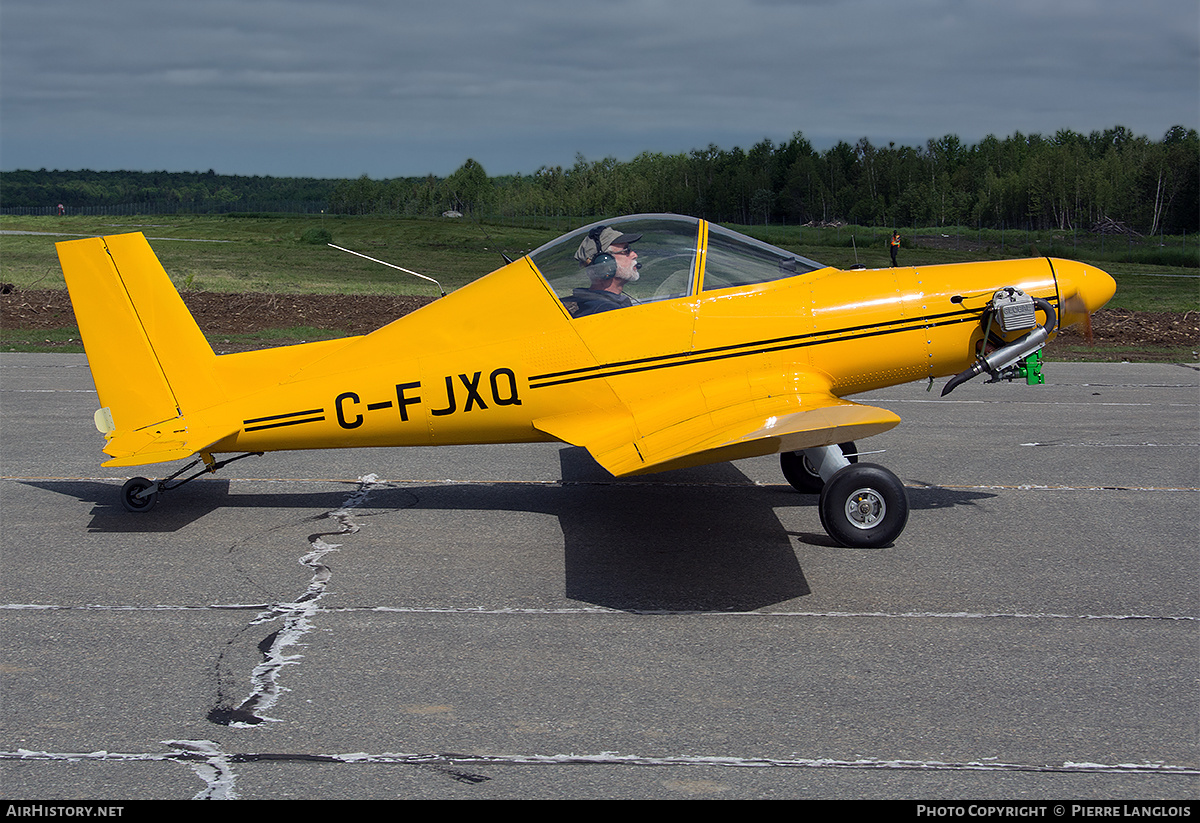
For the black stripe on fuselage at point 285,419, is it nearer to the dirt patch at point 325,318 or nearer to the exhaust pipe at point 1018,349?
the exhaust pipe at point 1018,349

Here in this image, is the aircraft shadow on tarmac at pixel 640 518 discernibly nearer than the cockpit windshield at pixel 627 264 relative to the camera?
Yes

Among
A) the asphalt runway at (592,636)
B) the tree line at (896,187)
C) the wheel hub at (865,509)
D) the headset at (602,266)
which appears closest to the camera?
the asphalt runway at (592,636)

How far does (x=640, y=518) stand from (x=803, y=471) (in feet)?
5.34

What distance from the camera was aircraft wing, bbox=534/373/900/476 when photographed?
614 centimetres

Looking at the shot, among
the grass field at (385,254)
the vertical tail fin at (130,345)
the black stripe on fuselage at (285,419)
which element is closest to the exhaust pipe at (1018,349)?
the black stripe on fuselage at (285,419)

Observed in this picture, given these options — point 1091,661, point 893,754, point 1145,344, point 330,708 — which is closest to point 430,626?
point 330,708

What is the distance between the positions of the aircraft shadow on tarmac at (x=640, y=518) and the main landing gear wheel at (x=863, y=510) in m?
0.25

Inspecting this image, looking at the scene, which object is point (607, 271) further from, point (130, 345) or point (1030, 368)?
point (130, 345)

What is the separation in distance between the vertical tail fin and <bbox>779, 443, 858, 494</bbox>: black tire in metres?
4.76

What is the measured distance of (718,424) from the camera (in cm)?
677

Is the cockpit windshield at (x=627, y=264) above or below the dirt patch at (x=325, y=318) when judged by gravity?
above

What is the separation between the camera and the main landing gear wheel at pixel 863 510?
22.5ft

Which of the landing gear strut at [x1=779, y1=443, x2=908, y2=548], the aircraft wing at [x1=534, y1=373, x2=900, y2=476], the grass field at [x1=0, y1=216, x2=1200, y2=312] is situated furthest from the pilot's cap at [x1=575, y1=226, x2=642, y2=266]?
the grass field at [x1=0, y1=216, x2=1200, y2=312]

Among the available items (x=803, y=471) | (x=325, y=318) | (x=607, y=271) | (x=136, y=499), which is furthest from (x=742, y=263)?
(x=325, y=318)
